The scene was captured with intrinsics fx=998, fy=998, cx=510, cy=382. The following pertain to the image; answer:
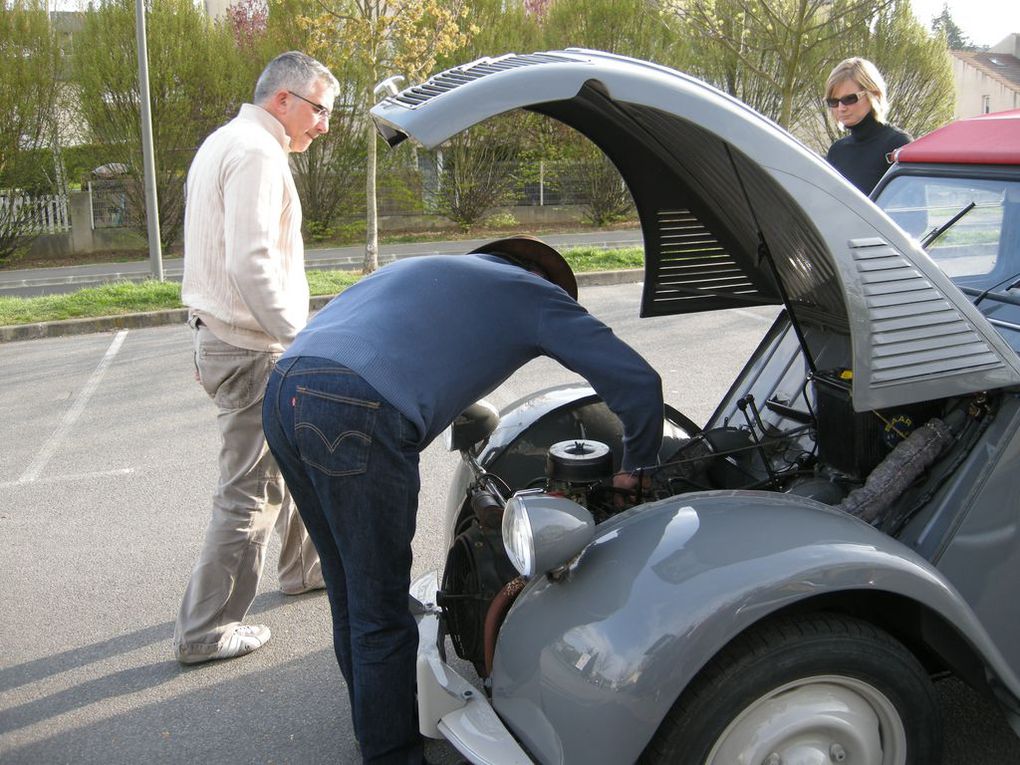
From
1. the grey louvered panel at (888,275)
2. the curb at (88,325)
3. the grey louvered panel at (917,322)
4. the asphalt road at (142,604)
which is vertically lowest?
the asphalt road at (142,604)

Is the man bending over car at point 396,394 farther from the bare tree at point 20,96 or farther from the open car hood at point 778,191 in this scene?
the bare tree at point 20,96

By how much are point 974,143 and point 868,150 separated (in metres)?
2.06

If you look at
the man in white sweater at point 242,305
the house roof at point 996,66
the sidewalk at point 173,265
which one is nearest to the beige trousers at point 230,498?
the man in white sweater at point 242,305

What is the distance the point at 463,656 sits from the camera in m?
3.10

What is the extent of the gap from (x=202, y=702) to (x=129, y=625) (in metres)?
0.74

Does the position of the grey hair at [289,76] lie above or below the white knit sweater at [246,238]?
above

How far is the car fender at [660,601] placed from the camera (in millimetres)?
2211

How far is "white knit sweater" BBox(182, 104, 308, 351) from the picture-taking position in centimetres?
358

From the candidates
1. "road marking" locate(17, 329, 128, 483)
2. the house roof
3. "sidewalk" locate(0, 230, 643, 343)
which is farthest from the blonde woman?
the house roof

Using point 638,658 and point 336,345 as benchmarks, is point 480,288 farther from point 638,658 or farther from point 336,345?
point 638,658

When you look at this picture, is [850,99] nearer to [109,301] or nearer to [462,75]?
[462,75]

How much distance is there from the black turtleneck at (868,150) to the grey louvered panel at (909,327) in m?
3.07

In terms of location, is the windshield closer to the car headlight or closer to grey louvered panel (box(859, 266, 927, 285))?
grey louvered panel (box(859, 266, 927, 285))

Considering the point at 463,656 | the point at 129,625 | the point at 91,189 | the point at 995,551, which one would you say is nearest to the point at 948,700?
the point at 995,551
